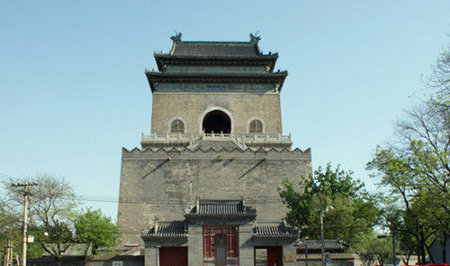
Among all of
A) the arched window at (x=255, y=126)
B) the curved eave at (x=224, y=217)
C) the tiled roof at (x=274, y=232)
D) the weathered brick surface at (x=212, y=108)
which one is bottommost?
the tiled roof at (x=274, y=232)

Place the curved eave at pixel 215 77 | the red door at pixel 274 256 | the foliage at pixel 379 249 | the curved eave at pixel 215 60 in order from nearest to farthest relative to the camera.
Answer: the red door at pixel 274 256, the curved eave at pixel 215 77, the curved eave at pixel 215 60, the foliage at pixel 379 249

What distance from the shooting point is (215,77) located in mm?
41688

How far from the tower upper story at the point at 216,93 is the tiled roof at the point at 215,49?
5.39 ft

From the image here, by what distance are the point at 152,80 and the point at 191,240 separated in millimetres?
21295

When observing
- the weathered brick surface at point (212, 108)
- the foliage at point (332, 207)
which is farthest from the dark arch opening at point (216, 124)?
the foliage at point (332, 207)

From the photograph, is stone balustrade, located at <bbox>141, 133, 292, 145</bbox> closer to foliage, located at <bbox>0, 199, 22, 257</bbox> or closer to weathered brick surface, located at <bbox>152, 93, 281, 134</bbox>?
weathered brick surface, located at <bbox>152, 93, 281, 134</bbox>

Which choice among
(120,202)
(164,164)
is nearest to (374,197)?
(164,164)

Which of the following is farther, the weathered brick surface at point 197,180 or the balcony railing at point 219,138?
the balcony railing at point 219,138

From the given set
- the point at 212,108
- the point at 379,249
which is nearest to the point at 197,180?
the point at 212,108

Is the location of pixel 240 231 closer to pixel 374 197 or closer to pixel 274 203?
pixel 374 197

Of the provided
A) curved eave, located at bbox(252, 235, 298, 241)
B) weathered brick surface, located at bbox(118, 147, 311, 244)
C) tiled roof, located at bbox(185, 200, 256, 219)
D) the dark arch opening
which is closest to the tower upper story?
the dark arch opening

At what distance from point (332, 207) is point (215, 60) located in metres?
21.0

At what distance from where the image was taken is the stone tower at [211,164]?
24.3 meters

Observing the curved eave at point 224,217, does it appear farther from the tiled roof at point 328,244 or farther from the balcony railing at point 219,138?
the balcony railing at point 219,138
